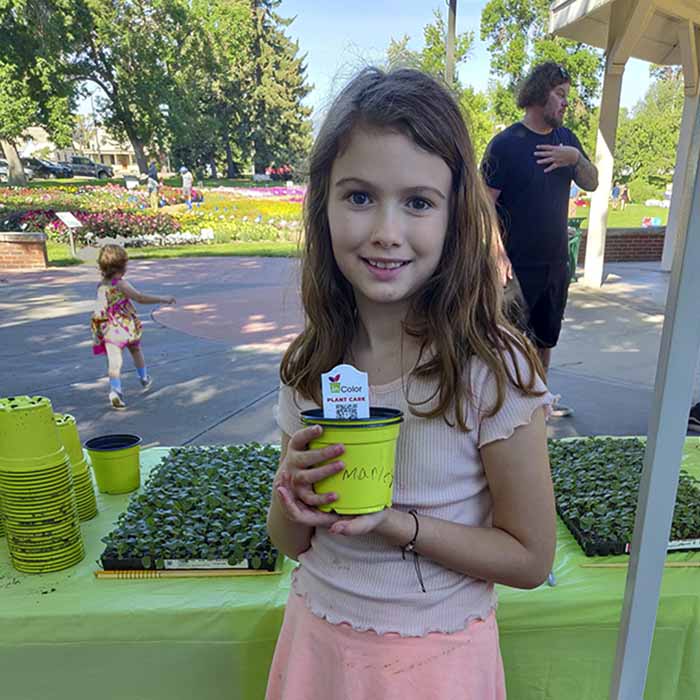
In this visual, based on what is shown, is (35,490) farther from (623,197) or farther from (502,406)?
(623,197)

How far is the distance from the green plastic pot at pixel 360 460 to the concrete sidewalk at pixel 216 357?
0.56 meters

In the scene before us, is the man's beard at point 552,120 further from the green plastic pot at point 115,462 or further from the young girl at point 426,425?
the green plastic pot at point 115,462

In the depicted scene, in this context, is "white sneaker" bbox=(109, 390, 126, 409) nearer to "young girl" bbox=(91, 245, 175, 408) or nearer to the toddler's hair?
"young girl" bbox=(91, 245, 175, 408)

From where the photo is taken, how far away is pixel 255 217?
19.4m

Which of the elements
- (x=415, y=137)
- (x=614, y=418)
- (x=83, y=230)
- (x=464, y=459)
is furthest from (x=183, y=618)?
(x=83, y=230)

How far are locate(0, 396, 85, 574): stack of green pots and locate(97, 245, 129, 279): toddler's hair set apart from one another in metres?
3.31

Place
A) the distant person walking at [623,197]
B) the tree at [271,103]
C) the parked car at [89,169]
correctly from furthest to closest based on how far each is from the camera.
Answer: the tree at [271,103]
the parked car at [89,169]
the distant person walking at [623,197]

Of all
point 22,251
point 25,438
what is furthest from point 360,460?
point 22,251

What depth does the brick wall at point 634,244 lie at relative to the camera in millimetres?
13438

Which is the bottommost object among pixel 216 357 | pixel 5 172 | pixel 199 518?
pixel 216 357

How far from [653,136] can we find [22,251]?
86.4ft

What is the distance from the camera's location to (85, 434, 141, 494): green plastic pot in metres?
2.12

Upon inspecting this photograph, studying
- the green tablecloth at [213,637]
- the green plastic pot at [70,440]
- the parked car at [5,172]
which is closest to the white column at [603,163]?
the green tablecloth at [213,637]

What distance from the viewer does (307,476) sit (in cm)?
90
